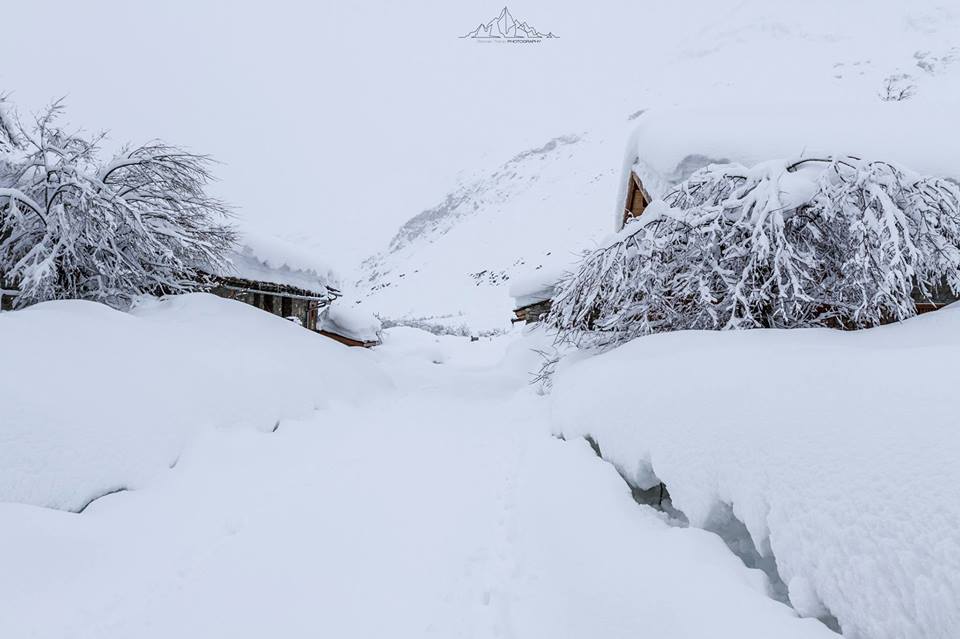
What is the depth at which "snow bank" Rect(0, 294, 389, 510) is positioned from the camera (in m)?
3.02

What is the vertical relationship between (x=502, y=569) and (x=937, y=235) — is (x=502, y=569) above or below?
below

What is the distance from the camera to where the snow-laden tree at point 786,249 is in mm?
4152

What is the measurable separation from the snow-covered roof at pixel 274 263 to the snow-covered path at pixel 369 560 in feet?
22.1

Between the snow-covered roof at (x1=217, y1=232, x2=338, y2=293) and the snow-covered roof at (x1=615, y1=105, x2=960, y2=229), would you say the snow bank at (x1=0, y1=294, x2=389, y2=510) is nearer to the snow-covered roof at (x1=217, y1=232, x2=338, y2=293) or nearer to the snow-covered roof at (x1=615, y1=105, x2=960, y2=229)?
the snow-covered roof at (x1=217, y1=232, x2=338, y2=293)

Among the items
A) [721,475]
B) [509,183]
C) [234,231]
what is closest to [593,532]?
[721,475]

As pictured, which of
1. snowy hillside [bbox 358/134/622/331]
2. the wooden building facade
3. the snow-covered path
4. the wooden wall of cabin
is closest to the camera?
the snow-covered path

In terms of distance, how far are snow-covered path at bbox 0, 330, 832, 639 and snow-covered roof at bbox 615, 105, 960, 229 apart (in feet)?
13.3

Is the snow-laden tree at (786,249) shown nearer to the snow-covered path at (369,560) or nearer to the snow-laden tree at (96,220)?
the snow-covered path at (369,560)

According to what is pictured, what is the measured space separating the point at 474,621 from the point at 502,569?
18.2 inches

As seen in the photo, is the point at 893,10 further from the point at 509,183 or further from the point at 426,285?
the point at 426,285

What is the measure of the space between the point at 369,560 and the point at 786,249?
15.7 feet

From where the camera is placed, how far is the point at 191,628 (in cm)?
209

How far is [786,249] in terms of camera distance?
4.50 m

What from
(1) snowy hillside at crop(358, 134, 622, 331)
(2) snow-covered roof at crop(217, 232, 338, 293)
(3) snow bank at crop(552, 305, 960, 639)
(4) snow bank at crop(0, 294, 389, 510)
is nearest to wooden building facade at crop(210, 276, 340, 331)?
(2) snow-covered roof at crop(217, 232, 338, 293)
